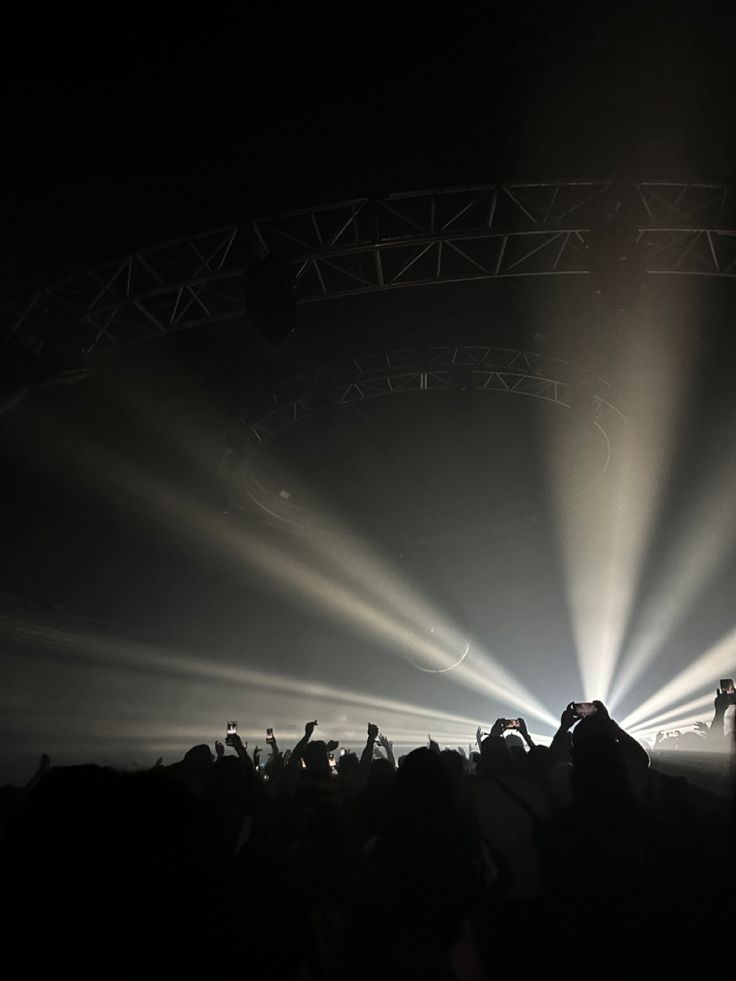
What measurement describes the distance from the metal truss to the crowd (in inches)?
191

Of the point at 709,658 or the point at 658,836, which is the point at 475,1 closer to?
the point at 658,836

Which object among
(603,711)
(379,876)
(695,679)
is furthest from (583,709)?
(695,679)

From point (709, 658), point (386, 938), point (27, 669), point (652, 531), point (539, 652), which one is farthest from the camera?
point (539, 652)

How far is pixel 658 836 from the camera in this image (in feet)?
6.49

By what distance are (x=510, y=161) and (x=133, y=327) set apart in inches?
179

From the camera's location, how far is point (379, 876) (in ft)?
5.44

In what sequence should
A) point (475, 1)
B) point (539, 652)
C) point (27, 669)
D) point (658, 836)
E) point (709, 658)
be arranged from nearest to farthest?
1. point (658, 836)
2. point (475, 1)
3. point (27, 669)
4. point (709, 658)
5. point (539, 652)

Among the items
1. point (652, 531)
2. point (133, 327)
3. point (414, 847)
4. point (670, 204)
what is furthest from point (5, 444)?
point (652, 531)

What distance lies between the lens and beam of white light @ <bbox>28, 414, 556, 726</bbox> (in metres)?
8.83

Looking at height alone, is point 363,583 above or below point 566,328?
below

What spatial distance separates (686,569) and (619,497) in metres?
2.96

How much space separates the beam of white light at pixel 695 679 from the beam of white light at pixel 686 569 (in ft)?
2.66

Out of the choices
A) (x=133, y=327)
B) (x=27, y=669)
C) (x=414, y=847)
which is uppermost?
(x=133, y=327)

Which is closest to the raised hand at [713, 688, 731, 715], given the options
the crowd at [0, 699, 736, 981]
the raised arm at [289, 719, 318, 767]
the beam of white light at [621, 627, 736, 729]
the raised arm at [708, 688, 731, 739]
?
the raised arm at [708, 688, 731, 739]
